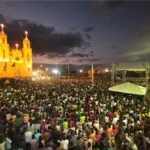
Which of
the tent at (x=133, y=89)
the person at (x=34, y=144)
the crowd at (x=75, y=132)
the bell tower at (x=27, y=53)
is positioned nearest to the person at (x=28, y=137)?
the crowd at (x=75, y=132)

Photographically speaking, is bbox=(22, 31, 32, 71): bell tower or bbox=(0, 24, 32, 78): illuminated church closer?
bbox=(0, 24, 32, 78): illuminated church

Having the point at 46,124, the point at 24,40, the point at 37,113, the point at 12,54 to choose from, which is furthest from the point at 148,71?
the point at 24,40

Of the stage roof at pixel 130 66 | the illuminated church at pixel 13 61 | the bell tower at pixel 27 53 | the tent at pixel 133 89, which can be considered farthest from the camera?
the bell tower at pixel 27 53

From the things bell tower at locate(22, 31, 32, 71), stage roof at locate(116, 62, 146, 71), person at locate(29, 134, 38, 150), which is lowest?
person at locate(29, 134, 38, 150)

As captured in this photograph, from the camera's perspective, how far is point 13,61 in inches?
3504

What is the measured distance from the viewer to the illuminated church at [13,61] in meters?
82.8

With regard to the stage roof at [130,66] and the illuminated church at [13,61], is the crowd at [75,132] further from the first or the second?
the illuminated church at [13,61]

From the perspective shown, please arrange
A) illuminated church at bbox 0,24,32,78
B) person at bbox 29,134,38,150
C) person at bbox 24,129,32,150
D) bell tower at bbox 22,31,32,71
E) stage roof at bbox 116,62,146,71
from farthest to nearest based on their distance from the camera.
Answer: bell tower at bbox 22,31,32,71 → illuminated church at bbox 0,24,32,78 → stage roof at bbox 116,62,146,71 → person at bbox 24,129,32,150 → person at bbox 29,134,38,150

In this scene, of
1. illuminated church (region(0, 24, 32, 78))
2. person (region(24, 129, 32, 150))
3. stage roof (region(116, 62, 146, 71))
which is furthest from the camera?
illuminated church (region(0, 24, 32, 78))

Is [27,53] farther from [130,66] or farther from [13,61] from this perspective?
[130,66]

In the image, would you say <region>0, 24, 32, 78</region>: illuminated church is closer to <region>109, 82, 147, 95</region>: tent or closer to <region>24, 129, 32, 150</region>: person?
<region>109, 82, 147, 95</region>: tent

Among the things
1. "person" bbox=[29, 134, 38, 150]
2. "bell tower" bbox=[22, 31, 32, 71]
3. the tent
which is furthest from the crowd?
"bell tower" bbox=[22, 31, 32, 71]

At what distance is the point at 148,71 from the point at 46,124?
83.7 ft

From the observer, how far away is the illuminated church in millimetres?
82750
